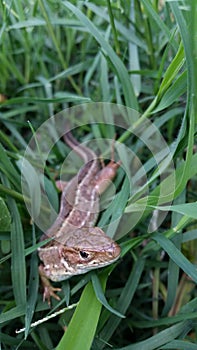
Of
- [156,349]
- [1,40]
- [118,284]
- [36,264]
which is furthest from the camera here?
[1,40]

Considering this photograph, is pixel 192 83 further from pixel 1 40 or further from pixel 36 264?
pixel 1 40

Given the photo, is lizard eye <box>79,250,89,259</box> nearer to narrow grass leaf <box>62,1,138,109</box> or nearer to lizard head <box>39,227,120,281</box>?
lizard head <box>39,227,120,281</box>

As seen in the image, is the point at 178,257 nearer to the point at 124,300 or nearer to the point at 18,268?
the point at 124,300

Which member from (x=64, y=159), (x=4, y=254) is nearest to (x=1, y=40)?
(x=64, y=159)

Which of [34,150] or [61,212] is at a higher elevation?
[34,150]

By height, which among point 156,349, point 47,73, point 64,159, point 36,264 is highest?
point 47,73

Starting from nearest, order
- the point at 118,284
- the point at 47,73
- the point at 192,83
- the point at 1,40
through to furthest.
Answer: the point at 192,83
the point at 118,284
the point at 1,40
the point at 47,73

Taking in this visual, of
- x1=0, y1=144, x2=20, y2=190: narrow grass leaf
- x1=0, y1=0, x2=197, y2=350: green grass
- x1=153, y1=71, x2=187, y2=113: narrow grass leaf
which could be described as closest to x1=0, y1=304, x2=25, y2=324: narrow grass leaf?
x1=0, y1=0, x2=197, y2=350: green grass

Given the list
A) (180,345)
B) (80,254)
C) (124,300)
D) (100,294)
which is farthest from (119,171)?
(180,345)
